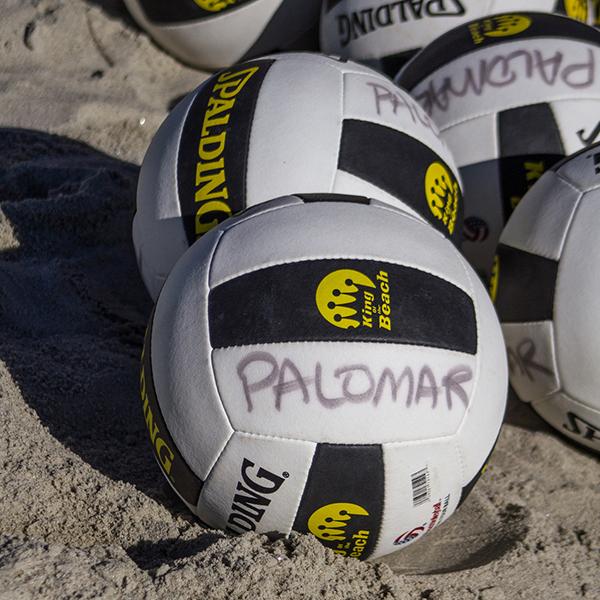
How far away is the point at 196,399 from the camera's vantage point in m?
2.72

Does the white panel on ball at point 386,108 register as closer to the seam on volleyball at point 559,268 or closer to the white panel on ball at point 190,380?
the seam on volleyball at point 559,268

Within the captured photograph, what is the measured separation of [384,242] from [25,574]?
4.35ft

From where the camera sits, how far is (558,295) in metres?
3.29

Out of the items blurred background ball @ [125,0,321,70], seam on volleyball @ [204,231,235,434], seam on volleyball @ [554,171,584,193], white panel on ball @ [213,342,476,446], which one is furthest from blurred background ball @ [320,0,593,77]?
white panel on ball @ [213,342,476,446]

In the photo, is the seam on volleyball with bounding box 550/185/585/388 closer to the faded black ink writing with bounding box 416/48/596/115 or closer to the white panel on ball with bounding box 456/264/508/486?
the white panel on ball with bounding box 456/264/508/486

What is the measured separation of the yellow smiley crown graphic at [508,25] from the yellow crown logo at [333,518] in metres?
2.15

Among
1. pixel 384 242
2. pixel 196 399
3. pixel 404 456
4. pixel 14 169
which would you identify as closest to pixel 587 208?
pixel 384 242

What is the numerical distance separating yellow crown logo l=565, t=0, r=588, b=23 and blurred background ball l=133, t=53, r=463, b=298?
155 cm

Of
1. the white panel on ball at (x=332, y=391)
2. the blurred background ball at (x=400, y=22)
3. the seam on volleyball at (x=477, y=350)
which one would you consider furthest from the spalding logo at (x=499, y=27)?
the white panel on ball at (x=332, y=391)

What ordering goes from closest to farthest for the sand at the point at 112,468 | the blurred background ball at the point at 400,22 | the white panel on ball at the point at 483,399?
the sand at the point at 112,468 < the white panel on ball at the point at 483,399 < the blurred background ball at the point at 400,22

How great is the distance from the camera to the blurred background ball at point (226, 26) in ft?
→ 16.3

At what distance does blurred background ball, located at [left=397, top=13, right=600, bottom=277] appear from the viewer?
381 cm

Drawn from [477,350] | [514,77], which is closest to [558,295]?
[477,350]

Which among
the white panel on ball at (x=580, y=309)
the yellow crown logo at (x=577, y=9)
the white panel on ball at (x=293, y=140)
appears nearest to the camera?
the white panel on ball at (x=580, y=309)
